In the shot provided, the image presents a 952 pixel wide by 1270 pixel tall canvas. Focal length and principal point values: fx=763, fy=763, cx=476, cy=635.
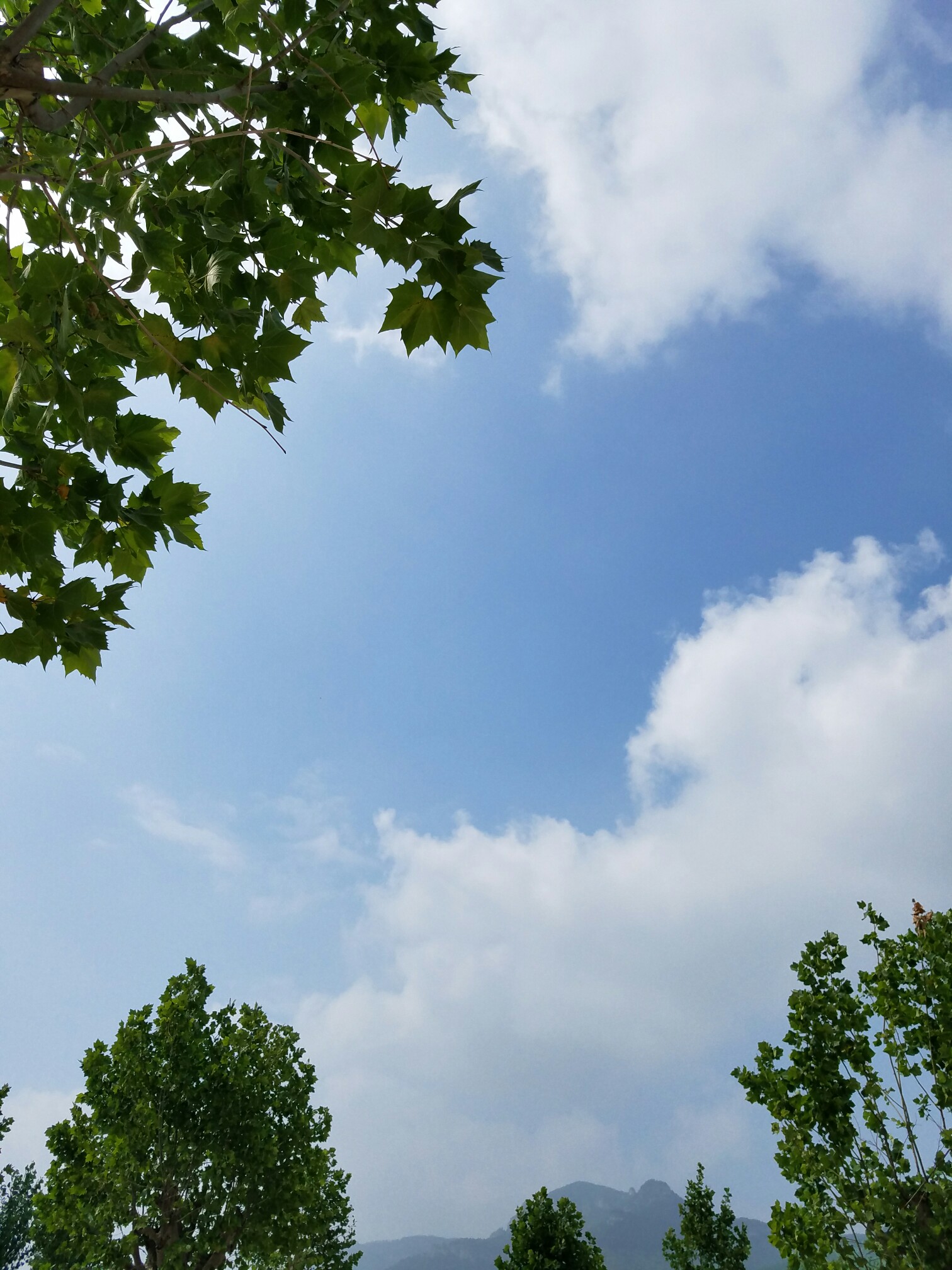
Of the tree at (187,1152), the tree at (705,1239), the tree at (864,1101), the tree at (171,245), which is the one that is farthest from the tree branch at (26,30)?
the tree at (705,1239)

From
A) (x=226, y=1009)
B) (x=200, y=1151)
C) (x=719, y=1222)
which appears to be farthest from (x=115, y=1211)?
(x=719, y=1222)

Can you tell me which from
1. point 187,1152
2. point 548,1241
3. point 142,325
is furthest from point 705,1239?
point 142,325

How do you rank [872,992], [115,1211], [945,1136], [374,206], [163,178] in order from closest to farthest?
1. [374,206]
2. [163,178]
3. [945,1136]
4. [872,992]
5. [115,1211]

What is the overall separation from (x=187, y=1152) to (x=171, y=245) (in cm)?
1872

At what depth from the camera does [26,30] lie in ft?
7.81

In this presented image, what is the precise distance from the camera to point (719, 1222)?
18.4 metres

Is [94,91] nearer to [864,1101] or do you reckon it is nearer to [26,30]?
[26,30]

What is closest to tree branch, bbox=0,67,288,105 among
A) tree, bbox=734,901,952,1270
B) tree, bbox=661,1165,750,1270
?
tree, bbox=734,901,952,1270

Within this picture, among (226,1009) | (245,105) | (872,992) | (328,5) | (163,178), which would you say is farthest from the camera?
(226,1009)

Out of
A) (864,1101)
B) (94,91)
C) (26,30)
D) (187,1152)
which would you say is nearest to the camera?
(26,30)

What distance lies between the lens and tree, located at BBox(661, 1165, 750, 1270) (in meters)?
18.0

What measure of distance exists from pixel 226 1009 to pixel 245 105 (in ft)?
63.9

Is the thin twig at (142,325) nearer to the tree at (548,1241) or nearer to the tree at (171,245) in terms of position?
the tree at (171,245)

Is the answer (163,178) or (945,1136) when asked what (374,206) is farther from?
(945,1136)
